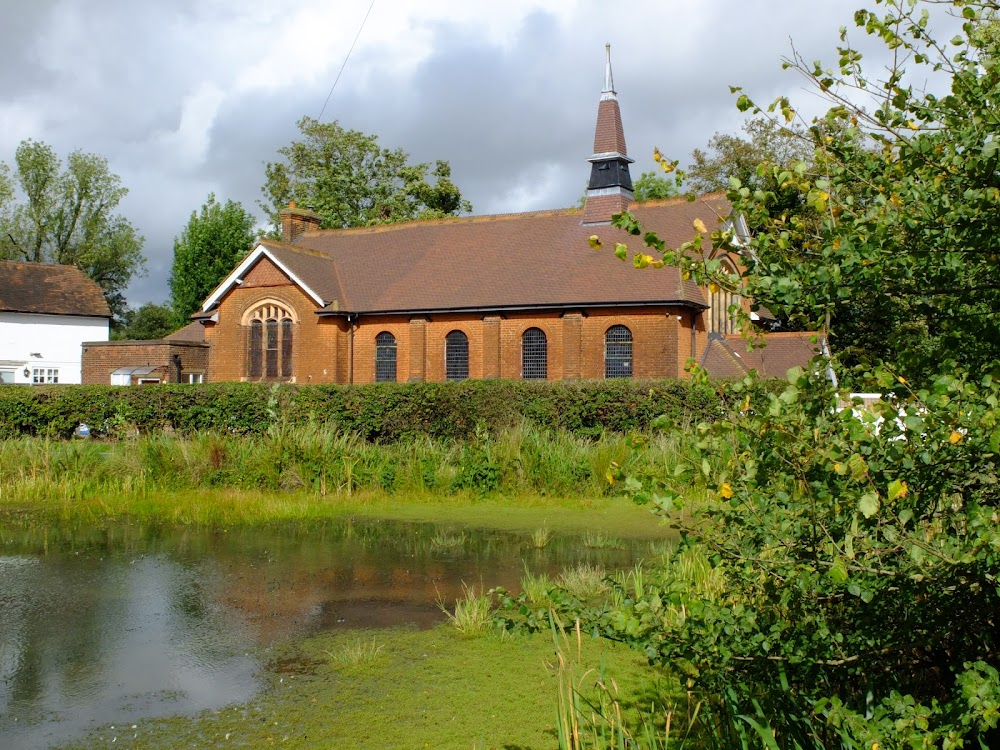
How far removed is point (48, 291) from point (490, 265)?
32.5m

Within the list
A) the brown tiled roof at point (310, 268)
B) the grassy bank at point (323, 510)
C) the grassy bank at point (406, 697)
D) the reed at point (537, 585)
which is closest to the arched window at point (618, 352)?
the brown tiled roof at point (310, 268)

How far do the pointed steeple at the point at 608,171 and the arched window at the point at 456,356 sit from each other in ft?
20.9

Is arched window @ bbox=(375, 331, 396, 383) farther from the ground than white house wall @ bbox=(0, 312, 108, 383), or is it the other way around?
white house wall @ bbox=(0, 312, 108, 383)

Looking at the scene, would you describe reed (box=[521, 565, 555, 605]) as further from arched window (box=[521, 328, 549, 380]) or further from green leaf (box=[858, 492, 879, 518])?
arched window (box=[521, 328, 549, 380])

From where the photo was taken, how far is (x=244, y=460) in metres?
15.7

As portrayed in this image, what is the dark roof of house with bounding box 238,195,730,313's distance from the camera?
1209 inches

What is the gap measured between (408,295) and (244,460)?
61.2 feet

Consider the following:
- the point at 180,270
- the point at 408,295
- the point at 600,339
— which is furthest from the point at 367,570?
the point at 180,270

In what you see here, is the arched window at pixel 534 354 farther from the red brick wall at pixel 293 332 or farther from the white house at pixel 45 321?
the white house at pixel 45 321

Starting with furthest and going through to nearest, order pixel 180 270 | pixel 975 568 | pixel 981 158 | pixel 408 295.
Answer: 1. pixel 180 270
2. pixel 408 295
3. pixel 981 158
4. pixel 975 568

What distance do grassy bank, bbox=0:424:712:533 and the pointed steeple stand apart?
61.1 ft

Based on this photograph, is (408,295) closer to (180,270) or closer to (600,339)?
(600,339)

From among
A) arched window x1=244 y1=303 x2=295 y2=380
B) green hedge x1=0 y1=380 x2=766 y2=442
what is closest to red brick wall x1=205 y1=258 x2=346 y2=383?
arched window x1=244 y1=303 x2=295 y2=380

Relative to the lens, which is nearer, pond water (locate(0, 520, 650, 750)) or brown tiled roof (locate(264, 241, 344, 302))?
pond water (locate(0, 520, 650, 750))
